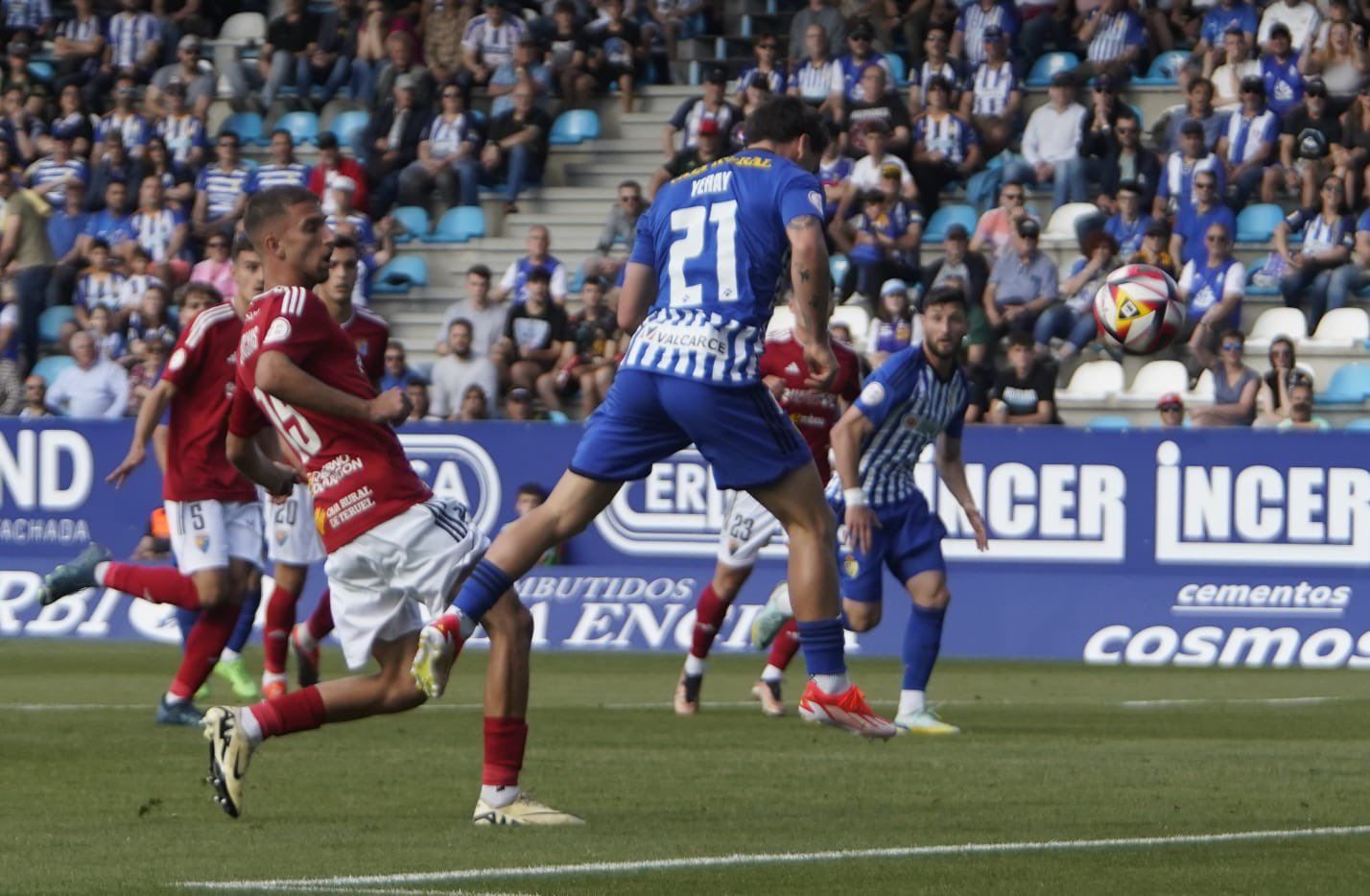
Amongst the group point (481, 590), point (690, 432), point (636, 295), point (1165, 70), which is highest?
point (636, 295)

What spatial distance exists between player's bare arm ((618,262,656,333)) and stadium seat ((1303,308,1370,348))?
40.3 ft

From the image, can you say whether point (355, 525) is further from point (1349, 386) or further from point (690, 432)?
point (1349, 386)

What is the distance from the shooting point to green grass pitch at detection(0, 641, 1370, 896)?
6812mm

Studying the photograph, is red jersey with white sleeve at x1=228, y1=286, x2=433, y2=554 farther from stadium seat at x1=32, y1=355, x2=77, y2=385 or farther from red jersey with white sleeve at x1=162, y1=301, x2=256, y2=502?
stadium seat at x1=32, y1=355, x2=77, y2=385

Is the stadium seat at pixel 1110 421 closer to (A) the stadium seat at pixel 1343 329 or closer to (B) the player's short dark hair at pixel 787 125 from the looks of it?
(A) the stadium seat at pixel 1343 329

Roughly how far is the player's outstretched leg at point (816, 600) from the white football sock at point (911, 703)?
3.40 m

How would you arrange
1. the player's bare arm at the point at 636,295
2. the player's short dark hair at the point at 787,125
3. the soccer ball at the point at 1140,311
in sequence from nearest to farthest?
the player's short dark hair at the point at 787,125, the player's bare arm at the point at 636,295, the soccer ball at the point at 1140,311

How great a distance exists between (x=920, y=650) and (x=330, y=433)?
489 cm

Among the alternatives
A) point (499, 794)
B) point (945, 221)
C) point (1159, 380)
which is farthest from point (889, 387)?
point (945, 221)

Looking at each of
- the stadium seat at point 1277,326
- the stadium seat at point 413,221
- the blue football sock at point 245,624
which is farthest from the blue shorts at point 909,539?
the stadium seat at point 413,221

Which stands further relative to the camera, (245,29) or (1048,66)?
(245,29)

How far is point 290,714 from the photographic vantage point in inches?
310

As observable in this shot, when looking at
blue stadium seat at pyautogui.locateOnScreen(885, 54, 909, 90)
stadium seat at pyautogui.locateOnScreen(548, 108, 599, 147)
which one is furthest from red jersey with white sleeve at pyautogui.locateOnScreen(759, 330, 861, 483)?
stadium seat at pyautogui.locateOnScreen(548, 108, 599, 147)

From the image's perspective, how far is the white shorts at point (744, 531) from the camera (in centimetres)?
Result: 1335
